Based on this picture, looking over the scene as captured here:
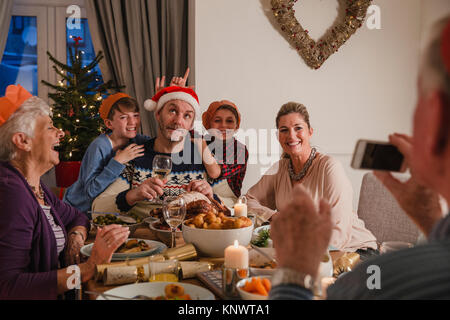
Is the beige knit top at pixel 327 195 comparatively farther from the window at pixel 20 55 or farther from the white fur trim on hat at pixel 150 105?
the window at pixel 20 55

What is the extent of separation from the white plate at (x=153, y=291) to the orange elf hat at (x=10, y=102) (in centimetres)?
85

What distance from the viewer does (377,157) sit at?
91 cm

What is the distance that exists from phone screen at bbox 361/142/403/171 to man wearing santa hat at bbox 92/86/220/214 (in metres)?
1.55

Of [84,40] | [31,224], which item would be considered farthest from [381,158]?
[84,40]

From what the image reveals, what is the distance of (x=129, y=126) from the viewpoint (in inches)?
105

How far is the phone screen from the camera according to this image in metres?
0.90

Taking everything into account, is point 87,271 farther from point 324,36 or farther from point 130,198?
point 324,36

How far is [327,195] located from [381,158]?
134 cm

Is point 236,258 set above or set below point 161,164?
below

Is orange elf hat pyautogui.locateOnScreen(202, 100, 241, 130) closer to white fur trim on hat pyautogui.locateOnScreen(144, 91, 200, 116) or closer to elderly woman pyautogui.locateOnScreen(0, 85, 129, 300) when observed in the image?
white fur trim on hat pyautogui.locateOnScreen(144, 91, 200, 116)

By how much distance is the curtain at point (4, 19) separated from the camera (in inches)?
149

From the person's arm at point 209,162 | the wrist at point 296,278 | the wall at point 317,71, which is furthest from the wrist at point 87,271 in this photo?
the wall at point 317,71
